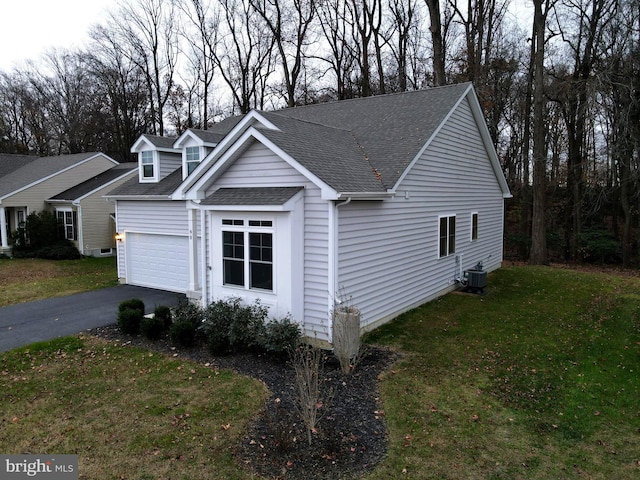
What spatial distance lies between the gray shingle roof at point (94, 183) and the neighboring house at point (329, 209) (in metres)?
9.33

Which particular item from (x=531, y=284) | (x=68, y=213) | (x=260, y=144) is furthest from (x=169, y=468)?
(x=68, y=213)

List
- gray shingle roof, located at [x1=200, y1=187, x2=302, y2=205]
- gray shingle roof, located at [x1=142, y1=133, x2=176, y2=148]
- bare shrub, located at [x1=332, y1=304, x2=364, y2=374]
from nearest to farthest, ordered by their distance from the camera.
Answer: bare shrub, located at [x1=332, y1=304, x2=364, y2=374]
gray shingle roof, located at [x1=200, y1=187, x2=302, y2=205]
gray shingle roof, located at [x1=142, y1=133, x2=176, y2=148]

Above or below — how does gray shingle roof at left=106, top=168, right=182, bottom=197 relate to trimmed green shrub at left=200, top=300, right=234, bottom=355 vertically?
above

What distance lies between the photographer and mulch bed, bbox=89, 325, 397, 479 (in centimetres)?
485

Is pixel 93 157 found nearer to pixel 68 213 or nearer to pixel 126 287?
pixel 68 213

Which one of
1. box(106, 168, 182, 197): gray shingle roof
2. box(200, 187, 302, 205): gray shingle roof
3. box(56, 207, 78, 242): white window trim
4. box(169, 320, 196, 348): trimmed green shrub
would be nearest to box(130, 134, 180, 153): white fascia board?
box(106, 168, 182, 197): gray shingle roof

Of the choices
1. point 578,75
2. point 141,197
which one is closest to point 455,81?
point 578,75

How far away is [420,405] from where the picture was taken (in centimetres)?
623

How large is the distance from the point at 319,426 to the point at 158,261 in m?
10.7

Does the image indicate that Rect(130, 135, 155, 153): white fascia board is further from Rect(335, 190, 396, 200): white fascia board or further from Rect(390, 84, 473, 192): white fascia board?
Rect(335, 190, 396, 200): white fascia board

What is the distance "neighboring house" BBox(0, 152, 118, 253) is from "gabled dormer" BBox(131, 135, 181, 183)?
28.0 feet

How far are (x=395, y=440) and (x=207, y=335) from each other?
4720 millimetres

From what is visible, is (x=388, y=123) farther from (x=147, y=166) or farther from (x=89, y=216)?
(x=89, y=216)

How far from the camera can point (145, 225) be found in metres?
14.8
